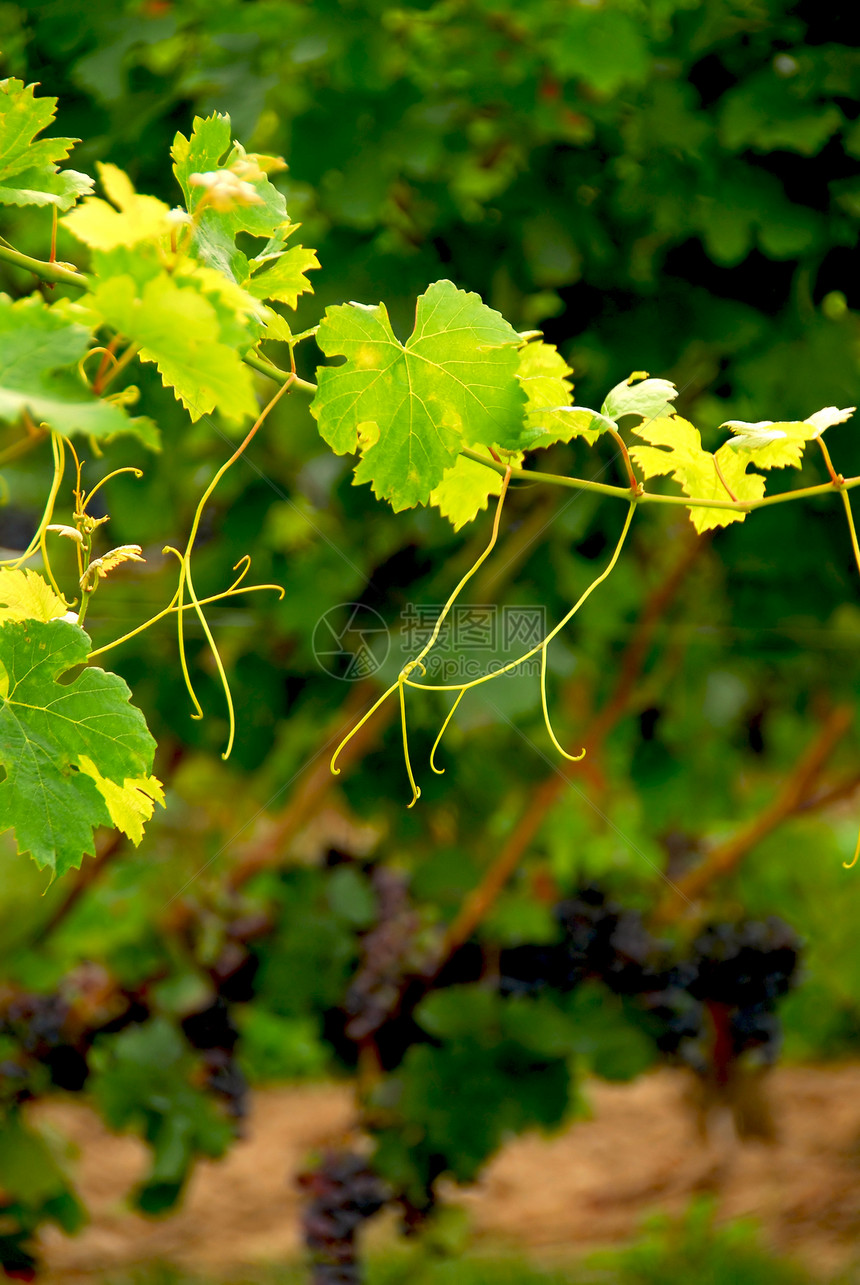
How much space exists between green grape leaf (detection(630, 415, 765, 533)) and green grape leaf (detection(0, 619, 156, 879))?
170 millimetres

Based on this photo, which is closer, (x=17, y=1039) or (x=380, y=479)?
(x=380, y=479)

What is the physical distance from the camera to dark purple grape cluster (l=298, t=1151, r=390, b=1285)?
0.94 meters

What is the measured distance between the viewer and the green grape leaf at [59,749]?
275 mm

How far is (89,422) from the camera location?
0.18 metres

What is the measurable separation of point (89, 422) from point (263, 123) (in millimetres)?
702

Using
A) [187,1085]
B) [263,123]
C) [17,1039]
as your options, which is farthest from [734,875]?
[263,123]

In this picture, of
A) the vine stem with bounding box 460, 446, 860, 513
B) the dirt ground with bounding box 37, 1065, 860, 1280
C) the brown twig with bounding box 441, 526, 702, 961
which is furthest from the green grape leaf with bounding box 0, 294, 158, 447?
the dirt ground with bounding box 37, 1065, 860, 1280

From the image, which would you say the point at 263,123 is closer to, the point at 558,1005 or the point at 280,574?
the point at 280,574

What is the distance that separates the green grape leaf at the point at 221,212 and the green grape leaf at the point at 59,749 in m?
0.11

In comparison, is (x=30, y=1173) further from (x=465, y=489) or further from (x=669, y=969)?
(x=465, y=489)

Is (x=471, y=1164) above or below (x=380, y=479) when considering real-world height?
below

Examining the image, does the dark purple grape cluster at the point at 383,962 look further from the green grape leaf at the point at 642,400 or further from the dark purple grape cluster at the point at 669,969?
the green grape leaf at the point at 642,400

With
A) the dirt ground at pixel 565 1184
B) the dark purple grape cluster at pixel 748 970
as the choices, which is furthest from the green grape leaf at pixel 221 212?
the dirt ground at pixel 565 1184

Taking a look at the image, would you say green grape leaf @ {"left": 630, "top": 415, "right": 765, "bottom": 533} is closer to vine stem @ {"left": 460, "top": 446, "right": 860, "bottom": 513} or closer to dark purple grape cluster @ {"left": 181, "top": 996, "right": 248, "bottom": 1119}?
vine stem @ {"left": 460, "top": 446, "right": 860, "bottom": 513}
